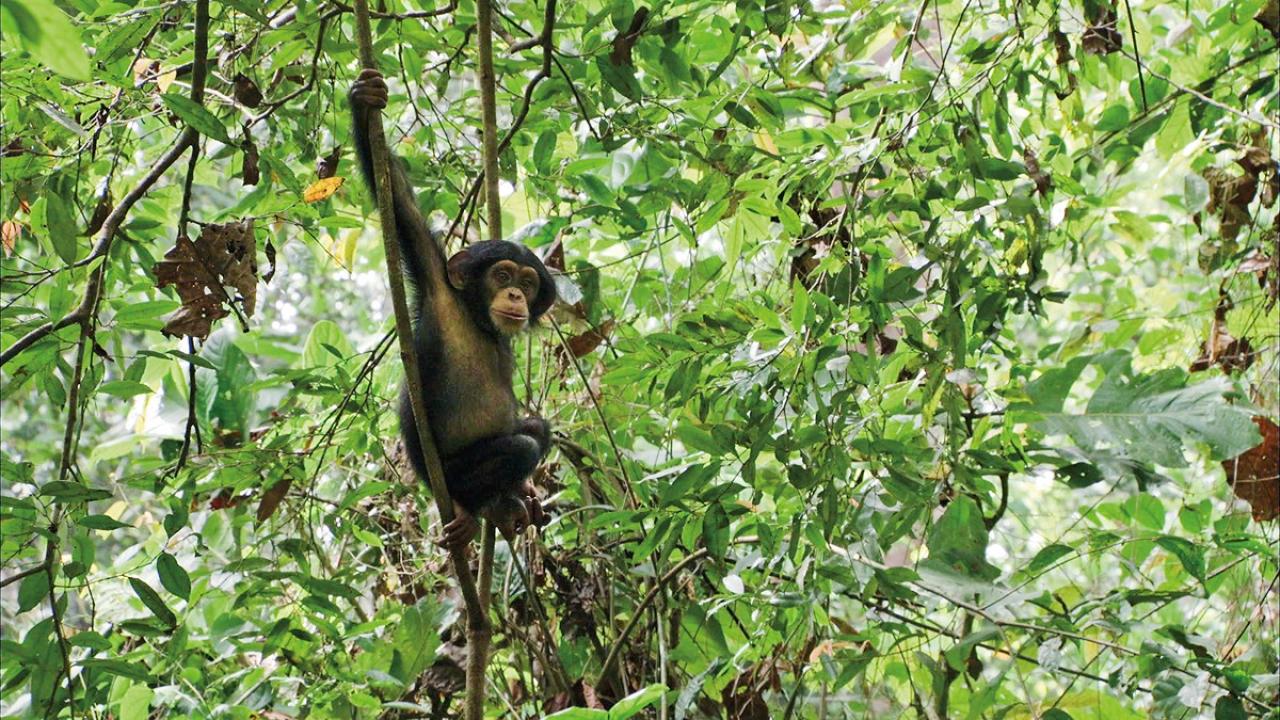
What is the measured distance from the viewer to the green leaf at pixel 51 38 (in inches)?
52.8

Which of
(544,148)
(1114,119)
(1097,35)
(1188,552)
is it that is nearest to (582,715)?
(544,148)

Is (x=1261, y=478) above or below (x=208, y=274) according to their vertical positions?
below

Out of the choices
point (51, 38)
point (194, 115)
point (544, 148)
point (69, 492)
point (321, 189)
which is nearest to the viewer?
point (51, 38)

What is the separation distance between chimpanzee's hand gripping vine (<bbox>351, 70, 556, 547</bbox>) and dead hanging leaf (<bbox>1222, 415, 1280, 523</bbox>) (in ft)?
8.60

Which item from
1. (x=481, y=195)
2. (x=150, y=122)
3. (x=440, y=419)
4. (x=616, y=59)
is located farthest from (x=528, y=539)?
(x=150, y=122)

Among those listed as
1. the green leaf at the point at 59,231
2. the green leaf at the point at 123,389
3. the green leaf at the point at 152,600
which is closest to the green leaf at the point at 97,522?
the green leaf at the point at 152,600

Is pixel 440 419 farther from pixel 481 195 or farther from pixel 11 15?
pixel 11 15

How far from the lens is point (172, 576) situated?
3.14m

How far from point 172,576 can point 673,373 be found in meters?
1.48

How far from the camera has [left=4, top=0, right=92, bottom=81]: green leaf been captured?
1.34m

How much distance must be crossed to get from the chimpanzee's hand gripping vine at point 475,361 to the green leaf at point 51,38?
2.42 meters

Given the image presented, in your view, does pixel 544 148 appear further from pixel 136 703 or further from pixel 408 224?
pixel 136 703

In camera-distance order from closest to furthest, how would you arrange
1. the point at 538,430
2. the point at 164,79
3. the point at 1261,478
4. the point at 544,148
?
the point at 164,79, the point at 544,148, the point at 538,430, the point at 1261,478

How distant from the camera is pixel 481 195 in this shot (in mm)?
4691
